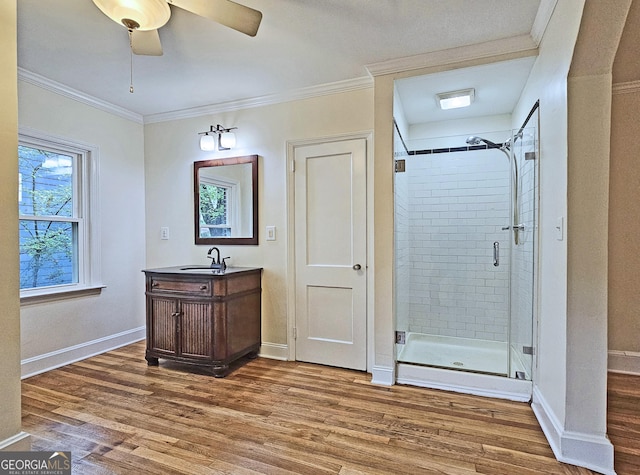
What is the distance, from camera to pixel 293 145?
3.24 metres

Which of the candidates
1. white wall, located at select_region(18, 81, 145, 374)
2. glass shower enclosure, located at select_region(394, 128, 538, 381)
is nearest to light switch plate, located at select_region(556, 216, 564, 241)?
glass shower enclosure, located at select_region(394, 128, 538, 381)

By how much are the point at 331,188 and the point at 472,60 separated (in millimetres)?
1415

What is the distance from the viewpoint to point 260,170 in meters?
3.37

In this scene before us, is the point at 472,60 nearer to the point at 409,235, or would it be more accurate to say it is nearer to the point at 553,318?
the point at 409,235

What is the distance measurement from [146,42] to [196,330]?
2082 millimetres

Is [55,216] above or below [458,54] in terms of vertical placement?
below

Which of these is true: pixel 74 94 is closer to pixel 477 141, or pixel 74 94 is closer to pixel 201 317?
pixel 201 317

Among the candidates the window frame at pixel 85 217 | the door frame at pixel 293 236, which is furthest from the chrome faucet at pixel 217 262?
the window frame at pixel 85 217

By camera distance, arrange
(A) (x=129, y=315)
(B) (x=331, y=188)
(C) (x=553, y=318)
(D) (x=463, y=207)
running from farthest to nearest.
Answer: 1. (A) (x=129, y=315)
2. (D) (x=463, y=207)
3. (B) (x=331, y=188)
4. (C) (x=553, y=318)

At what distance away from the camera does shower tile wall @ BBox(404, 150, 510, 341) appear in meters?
3.31

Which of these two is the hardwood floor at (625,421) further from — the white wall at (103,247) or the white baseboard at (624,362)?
the white wall at (103,247)

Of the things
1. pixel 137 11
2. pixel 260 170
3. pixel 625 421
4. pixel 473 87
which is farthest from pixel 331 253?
pixel 625 421

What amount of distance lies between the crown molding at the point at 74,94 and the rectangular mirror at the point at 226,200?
891mm

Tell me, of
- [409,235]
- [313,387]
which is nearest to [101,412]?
[313,387]
